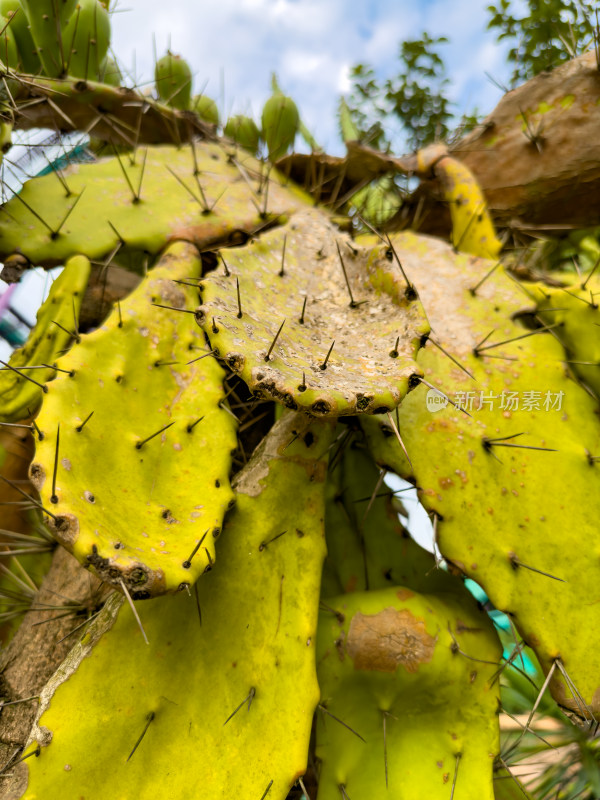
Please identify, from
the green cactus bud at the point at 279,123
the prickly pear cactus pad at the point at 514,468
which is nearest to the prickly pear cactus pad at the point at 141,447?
the prickly pear cactus pad at the point at 514,468

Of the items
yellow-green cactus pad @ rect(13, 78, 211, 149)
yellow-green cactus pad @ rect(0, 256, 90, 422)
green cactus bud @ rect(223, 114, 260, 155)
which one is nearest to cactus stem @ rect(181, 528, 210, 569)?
yellow-green cactus pad @ rect(0, 256, 90, 422)

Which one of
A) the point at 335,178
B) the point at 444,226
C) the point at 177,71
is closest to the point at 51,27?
the point at 177,71

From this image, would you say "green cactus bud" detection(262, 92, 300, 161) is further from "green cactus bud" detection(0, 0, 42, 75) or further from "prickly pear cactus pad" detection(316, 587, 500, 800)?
"prickly pear cactus pad" detection(316, 587, 500, 800)

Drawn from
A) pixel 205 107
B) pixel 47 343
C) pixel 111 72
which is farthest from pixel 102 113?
pixel 47 343

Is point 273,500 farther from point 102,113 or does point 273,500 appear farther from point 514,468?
point 102,113

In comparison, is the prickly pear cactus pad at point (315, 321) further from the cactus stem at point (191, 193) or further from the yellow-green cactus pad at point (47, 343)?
the yellow-green cactus pad at point (47, 343)

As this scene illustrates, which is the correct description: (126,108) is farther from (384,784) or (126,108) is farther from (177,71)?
(384,784)
